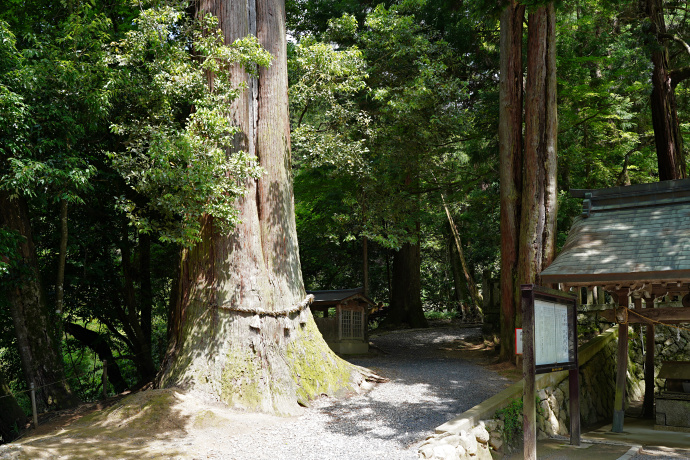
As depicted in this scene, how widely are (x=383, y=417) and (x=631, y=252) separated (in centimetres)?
400

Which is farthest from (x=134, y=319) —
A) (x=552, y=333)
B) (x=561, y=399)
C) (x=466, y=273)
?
(x=466, y=273)

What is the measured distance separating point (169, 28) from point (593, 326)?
11.1m

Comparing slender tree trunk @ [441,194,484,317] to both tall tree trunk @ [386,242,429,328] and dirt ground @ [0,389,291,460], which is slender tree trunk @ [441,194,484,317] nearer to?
tall tree trunk @ [386,242,429,328]

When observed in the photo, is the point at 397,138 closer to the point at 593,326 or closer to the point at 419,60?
the point at 419,60

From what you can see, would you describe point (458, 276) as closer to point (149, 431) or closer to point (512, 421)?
point (512, 421)

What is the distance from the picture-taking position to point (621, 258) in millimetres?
7129

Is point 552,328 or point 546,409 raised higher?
point 552,328

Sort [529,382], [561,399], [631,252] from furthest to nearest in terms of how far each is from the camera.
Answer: [561,399] → [631,252] → [529,382]

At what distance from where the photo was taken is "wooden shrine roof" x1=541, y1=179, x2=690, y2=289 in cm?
674

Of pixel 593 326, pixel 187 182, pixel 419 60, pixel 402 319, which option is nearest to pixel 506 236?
pixel 593 326

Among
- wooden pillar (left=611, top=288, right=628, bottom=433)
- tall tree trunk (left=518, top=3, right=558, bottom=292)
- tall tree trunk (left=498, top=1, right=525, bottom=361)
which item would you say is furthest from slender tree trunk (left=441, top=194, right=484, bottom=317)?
wooden pillar (left=611, top=288, right=628, bottom=433)

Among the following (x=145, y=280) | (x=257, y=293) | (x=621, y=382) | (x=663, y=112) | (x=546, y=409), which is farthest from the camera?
(x=145, y=280)

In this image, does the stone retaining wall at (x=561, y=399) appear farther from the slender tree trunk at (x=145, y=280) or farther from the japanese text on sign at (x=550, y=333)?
the slender tree trunk at (x=145, y=280)

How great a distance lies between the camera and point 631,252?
23.7 feet
